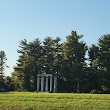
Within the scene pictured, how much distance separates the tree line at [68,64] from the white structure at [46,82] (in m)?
1.29

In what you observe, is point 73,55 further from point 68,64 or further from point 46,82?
point 46,82

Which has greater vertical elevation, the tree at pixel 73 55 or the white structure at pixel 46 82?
the tree at pixel 73 55

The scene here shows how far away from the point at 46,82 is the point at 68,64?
493 cm

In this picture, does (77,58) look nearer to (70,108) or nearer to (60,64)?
(60,64)

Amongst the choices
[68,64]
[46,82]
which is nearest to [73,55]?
[68,64]

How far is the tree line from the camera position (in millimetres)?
54281

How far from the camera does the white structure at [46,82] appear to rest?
182ft

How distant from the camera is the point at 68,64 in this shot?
5609 cm

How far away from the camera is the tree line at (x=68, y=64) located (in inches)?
2137

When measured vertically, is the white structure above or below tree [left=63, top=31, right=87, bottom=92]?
below

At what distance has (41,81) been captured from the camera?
56344mm

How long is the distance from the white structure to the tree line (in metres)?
1.29

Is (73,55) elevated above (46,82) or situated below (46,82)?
above

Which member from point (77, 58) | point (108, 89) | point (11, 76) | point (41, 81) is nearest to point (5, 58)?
point (11, 76)
